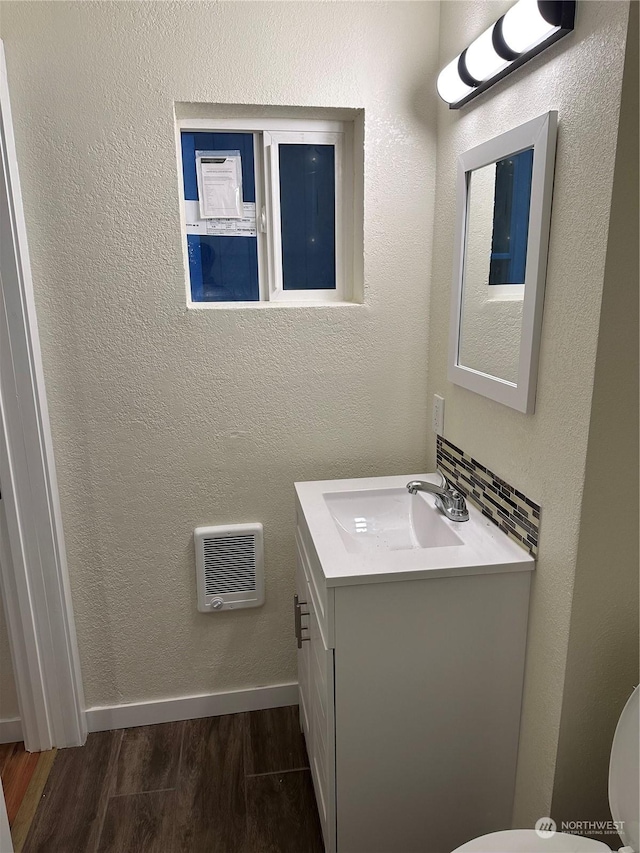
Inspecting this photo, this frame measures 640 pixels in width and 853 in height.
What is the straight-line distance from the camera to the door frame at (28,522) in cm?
171

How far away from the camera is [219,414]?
6.51ft

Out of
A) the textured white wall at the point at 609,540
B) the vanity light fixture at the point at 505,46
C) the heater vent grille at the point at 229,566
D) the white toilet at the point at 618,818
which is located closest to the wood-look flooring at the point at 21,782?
the heater vent grille at the point at 229,566

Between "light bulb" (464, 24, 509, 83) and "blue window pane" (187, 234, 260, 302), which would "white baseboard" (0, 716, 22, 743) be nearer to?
"blue window pane" (187, 234, 260, 302)

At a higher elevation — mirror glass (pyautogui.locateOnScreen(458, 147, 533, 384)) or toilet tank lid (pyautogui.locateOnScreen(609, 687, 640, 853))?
mirror glass (pyautogui.locateOnScreen(458, 147, 533, 384))

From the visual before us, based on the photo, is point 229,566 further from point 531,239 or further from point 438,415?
point 531,239

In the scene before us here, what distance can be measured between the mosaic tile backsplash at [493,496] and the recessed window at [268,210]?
2.20ft

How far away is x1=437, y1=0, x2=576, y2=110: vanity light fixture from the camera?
1.17m

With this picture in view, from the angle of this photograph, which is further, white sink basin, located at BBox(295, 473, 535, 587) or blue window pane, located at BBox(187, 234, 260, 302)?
blue window pane, located at BBox(187, 234, 260, 302)

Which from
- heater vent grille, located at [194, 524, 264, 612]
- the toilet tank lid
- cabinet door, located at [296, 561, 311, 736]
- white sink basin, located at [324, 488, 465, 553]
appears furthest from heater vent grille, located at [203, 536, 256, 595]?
the toilet tank lid

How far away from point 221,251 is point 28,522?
105 cm

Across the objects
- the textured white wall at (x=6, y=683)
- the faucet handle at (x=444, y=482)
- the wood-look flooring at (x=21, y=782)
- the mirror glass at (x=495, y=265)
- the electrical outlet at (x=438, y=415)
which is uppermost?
the mirror glass at (x=495, y=265)

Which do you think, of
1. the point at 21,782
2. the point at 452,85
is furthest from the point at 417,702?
the point at 452,85

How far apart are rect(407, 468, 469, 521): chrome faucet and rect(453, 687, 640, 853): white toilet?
61cm

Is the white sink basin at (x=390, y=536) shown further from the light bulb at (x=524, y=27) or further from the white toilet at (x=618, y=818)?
the light bulb at (x=524, y=27)
